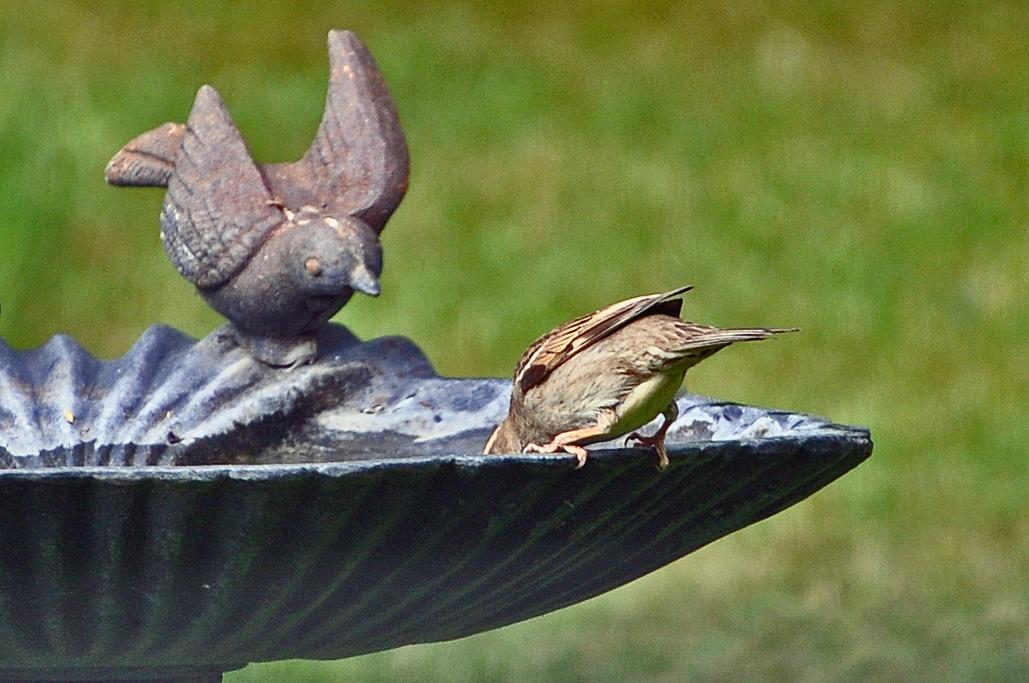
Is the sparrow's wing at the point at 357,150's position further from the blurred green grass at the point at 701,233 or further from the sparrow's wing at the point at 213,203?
the blurred green grass at the point at 701,233

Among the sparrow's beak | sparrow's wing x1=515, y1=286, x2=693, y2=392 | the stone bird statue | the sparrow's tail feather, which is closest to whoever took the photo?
the sparrow's tail feather

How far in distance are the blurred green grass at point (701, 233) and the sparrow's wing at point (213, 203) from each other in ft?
5.41

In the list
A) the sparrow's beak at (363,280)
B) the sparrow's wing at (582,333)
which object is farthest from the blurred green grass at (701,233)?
the sparrow's wing at (582,333)

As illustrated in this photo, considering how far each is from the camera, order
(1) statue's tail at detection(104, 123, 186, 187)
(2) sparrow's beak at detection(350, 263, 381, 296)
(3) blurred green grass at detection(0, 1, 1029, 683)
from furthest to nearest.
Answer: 1. (3) blurred green grass at detection(0, 1, 1029, 683)
2. (1) statue's tail at detection(104, 123, 186, 187)
3. (2) sparrow's beak at detection(350, 263, 381, 296)

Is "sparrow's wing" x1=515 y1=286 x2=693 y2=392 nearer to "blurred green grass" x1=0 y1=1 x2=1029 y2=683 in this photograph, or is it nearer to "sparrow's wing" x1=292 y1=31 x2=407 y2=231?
"sparrow's wing" x1=292 y1=31 x2=407 y2=231

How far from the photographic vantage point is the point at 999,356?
183 inches

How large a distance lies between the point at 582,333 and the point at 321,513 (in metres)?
0.37

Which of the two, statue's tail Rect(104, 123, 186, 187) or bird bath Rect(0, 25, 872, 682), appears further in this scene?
statue's tail Rect(104, 123, 186, 187)

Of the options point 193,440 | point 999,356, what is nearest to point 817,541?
point 999,356

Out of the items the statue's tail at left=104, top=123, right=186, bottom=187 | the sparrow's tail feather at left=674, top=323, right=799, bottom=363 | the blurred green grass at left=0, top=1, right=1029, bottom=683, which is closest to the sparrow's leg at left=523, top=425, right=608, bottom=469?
the sparrow's tail feather at left=674, top=323, right=799, bottom=363

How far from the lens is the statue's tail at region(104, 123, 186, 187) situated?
9.43 feet

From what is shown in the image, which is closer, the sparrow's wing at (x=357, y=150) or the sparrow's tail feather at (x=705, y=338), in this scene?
the sparrow's tail feather at (x=705, y=338)

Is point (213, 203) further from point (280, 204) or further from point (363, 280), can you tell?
point (363, 280)

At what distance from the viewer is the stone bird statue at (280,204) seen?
109 inches
